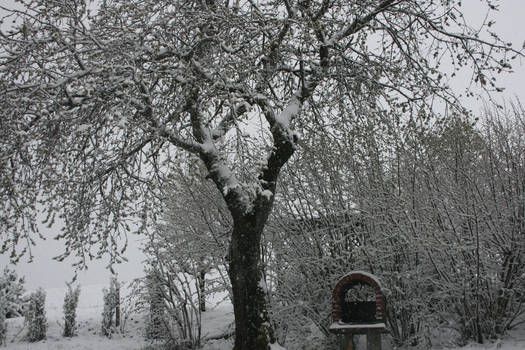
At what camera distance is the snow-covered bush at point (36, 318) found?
55.1 ft

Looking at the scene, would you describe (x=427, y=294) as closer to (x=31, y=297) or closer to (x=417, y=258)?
(x=417, y=258)

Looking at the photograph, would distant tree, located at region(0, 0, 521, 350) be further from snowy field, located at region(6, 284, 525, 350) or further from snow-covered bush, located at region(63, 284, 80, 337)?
snow-covered bush, located at region(63, 284, 80, 337)

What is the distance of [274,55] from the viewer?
717cm

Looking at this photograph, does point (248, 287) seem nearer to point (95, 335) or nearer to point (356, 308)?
point (356, 308)

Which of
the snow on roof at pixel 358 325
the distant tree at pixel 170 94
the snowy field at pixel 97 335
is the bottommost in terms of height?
the snowy field at pixel 97 335

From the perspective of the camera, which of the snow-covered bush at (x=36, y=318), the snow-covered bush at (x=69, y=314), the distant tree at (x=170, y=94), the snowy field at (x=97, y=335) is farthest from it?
the snow-covered bush at (x=69, y=314)

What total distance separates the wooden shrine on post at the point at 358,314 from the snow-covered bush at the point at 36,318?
1398 cm

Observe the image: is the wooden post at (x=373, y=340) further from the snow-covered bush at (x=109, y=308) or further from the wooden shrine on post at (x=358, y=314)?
the snow-covered bush at (x=109, y=308)

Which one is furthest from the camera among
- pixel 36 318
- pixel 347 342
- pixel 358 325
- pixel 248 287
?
pixel 36 318

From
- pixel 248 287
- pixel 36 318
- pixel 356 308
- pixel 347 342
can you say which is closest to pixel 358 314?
pixel 356 308

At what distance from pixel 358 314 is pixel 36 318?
14179mm

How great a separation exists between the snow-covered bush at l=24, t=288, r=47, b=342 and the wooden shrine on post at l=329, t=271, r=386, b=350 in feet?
45.9

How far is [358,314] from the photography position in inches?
283

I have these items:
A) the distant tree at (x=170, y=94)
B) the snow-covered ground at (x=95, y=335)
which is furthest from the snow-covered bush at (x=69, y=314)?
the distant tree at (x=170, y=94)
